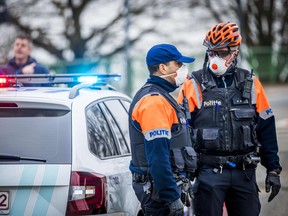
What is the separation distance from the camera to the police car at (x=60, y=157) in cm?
534

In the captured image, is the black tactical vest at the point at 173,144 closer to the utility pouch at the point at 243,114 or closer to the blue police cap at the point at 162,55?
the blue police cap at the point at 162,55

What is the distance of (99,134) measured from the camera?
5.94 m

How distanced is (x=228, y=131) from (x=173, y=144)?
0.75 metres

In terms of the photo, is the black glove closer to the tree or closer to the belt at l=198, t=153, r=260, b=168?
the belt at l=198, t=153, r=260, b=168

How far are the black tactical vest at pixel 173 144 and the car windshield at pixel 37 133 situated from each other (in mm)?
523

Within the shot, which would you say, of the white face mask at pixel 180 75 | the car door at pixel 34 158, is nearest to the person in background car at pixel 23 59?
the car door at pixel 34 158

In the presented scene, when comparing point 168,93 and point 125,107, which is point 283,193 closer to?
point 125,107

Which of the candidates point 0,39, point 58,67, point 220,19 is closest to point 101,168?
point 58,67

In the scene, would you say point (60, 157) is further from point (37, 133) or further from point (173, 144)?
point (173, 144)

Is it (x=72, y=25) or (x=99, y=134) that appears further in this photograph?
(x=72, y=25)

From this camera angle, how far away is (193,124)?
5945 millimetres

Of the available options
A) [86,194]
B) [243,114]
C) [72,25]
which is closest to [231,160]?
[243,114]

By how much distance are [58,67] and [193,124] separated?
72.9 feet

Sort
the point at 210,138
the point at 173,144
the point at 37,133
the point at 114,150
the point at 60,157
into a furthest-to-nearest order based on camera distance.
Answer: the point at 114,150 < the point at 210,138 < the point at 37,133 < the point at 60,157 < the point at 173,144
